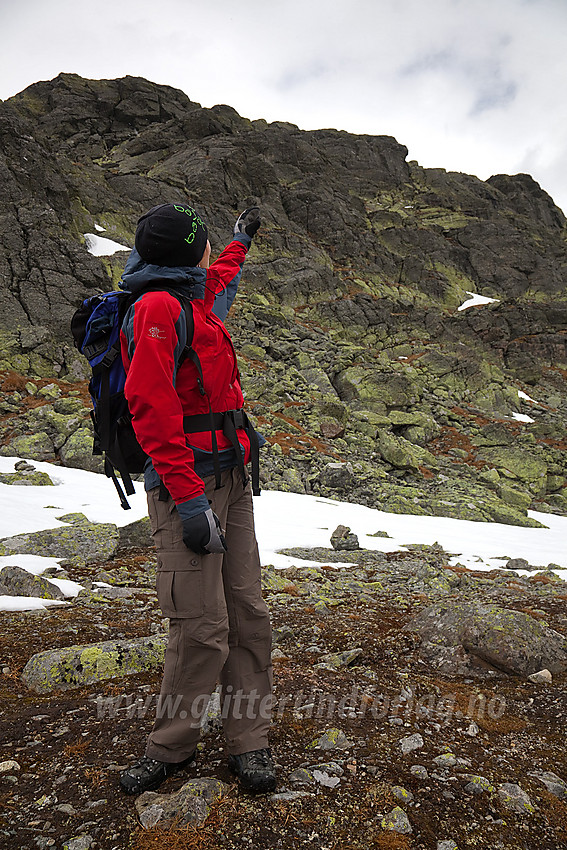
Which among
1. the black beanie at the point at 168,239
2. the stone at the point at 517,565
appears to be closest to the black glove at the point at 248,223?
the black beanie at the point at 168,239

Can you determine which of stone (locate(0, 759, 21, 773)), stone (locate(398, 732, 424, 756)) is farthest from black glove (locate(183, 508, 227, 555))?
stone (locate(398, 732, 424, 756))

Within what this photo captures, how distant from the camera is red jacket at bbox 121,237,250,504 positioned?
2.81 metres

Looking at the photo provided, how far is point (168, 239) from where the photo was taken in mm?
3125

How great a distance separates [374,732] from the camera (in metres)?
3.67

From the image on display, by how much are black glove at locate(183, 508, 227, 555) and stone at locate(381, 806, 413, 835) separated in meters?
1.71

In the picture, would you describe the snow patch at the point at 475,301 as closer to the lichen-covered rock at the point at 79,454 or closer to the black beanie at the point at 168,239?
the lichen-covered rock at the point at 79,454

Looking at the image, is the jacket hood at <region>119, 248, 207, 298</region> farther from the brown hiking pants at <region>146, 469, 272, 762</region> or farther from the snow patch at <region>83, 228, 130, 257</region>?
the snow patch at <region>83, 228, 130, 257</region>

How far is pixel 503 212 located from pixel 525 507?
84825 mm

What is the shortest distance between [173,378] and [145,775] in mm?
2317

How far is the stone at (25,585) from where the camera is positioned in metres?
7.23

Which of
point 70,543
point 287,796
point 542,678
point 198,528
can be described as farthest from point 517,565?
point 198,528

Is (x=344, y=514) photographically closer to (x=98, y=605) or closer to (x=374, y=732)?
(x=98, y=605)

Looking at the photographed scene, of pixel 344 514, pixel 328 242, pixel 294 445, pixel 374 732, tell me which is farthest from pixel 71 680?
pixel 328 242

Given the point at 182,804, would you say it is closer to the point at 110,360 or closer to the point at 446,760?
the point at 446,760
